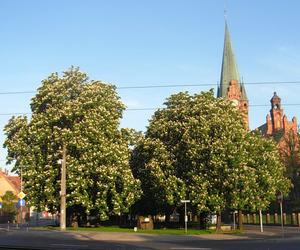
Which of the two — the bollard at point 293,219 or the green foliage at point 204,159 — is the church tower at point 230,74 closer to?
the bollard at point 293,219

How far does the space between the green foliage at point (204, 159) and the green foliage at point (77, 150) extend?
11.4ft

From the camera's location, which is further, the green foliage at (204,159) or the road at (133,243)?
the green foliage at (204,159)

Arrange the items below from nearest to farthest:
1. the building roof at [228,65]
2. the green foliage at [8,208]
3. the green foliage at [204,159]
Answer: the green foliage at [204,159] < the green foliage at [8,208] < the building roof at [228,65]

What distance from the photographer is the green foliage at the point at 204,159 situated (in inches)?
1754

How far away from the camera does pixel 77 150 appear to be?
46000mm

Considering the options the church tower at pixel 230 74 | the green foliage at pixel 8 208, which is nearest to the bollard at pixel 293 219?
the green foliage at pixel 8 208

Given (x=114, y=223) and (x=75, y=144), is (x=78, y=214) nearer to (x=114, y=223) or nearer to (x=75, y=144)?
(x=75, y=144)

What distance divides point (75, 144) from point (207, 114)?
45.1 ft

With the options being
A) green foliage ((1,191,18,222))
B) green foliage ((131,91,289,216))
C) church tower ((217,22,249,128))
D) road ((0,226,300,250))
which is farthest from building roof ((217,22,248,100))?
road ((0,226,300,250))

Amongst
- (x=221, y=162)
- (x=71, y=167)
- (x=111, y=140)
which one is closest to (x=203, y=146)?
(x=221, y=162)

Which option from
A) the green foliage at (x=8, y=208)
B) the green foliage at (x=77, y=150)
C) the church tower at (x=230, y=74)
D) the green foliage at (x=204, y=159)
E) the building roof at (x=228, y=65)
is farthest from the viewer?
the building roof at (x=228, y=65)

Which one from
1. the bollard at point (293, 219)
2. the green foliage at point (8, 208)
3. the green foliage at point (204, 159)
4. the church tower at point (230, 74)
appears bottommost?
the bollard at point (293, 219)

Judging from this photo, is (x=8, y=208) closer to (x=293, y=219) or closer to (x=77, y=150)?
(x=77, y=150)

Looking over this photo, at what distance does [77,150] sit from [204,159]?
12.5m
